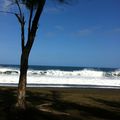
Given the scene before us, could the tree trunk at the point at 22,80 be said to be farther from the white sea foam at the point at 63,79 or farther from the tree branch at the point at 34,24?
the white sea foam at the point at 63,79

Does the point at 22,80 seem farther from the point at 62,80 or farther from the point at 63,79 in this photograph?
the point at 63,79

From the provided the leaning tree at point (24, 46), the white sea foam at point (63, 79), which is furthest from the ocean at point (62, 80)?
the leaning tree at point (24, 46)

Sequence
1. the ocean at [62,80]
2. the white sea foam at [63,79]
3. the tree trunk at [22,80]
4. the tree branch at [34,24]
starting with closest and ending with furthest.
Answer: the tree trunk at [22,80], the tree branch at [34,24], the ocean at [62,80], the white sea foam at [63,79]

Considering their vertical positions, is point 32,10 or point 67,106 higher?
point 32,10

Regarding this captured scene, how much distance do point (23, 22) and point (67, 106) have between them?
158 inches

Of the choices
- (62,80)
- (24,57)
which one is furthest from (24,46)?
(62,80)

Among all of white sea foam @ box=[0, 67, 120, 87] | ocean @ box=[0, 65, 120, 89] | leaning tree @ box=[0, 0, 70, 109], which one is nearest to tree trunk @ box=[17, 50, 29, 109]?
leaning tree @ box=[0, 0, 70, 109]

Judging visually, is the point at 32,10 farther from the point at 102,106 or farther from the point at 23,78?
the point at 102,106

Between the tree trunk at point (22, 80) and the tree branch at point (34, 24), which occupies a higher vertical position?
the tree branch at point (34, 24)

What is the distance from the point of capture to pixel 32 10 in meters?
13.5

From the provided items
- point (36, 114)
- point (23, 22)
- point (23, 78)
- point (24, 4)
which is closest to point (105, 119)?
point (36, 114)

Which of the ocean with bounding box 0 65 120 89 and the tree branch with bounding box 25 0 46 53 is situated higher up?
the tree branch with bounding box 25 0 46 53

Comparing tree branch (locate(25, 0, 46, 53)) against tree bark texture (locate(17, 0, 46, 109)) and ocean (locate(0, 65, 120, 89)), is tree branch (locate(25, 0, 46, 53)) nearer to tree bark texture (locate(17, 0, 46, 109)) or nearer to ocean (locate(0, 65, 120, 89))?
tree bark texture (locate(17, 0, 46, 109))

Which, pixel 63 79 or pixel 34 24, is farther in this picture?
pixel 63 79
